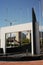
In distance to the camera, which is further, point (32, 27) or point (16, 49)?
point (16, 49)

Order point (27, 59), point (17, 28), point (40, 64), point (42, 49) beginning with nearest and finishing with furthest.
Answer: point (40, 64), point (27, 59), point (17, 28), point (42, 49)

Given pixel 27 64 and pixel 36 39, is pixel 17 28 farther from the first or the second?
pixel 27 64

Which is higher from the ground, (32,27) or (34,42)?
(32,27)

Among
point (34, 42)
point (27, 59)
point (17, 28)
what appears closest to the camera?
point (27, 59)

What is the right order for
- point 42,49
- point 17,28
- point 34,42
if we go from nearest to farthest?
1. point 34,42
2. point 17,28
3. point 42,49

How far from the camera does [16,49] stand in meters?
26.7

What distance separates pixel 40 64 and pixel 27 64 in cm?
97

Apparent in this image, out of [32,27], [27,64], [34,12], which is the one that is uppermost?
[34,12]

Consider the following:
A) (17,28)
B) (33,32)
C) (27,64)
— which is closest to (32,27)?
(33,32)

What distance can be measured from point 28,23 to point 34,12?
58.6 inches

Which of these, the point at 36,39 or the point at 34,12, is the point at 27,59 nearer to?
the point at 36,39

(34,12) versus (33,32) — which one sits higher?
(34,12)

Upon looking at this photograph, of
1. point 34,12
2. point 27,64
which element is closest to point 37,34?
point 34,12

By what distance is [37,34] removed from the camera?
2094 cm
